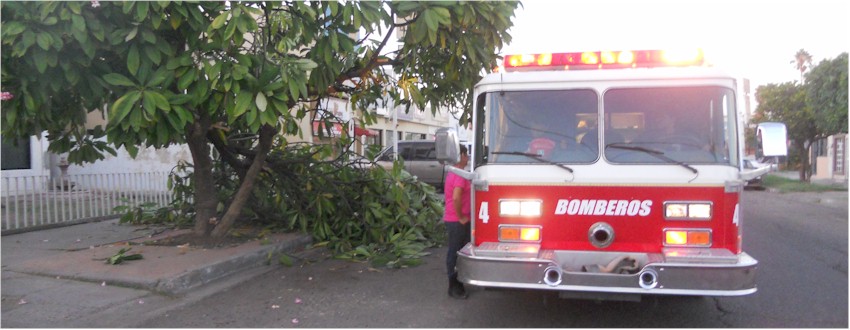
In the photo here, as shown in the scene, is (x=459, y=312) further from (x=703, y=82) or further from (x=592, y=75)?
(x=703, y=82)

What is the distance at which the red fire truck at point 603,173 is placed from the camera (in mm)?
4598

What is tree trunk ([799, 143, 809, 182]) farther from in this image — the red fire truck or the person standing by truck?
the person standing by truck

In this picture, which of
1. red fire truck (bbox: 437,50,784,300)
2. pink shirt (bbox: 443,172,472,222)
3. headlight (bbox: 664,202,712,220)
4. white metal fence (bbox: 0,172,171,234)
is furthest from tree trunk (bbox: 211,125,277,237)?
headlight (bbox: 664,202,712,220)

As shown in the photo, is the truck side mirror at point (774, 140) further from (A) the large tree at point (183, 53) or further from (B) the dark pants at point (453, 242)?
(A) the large tree at point (183, 53)

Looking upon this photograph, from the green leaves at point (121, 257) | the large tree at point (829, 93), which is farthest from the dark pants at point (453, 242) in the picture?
the large tree at point (829, 93)

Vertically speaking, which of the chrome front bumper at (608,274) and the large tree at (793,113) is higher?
the large tree at (793,113)

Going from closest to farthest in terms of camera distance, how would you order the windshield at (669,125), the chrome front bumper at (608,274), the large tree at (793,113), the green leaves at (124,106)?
the chrome front bumper at (608,274) → the windshield at (669,125) → the green leaves at (124,106) → the large tree at (793,113)

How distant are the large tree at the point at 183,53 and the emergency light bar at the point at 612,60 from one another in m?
1.40

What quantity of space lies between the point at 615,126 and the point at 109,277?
17.5ft

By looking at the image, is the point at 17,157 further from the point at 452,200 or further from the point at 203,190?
the point at 452,200

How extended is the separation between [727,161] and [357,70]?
481 cm

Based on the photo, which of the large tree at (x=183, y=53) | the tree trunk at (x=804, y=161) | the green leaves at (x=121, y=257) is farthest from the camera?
the tree trunk at (x=804, y=161)

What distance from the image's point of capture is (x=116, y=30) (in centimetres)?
595

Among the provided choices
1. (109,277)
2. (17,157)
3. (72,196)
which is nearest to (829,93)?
(109,277)
